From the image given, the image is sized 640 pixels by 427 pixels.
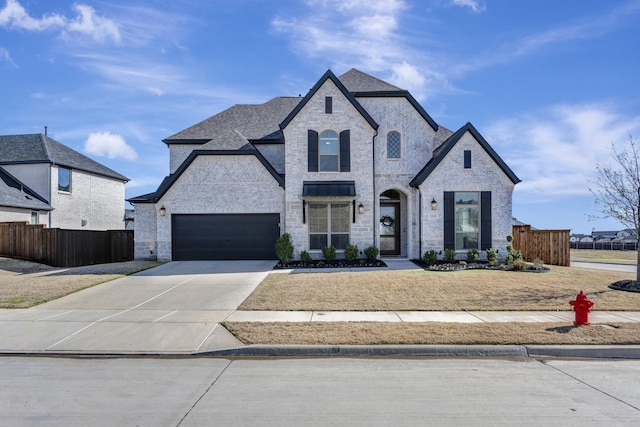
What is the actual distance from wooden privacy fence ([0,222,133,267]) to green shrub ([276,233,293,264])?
30.7ft

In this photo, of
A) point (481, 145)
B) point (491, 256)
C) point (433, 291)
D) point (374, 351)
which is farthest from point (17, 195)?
point (374, 351)

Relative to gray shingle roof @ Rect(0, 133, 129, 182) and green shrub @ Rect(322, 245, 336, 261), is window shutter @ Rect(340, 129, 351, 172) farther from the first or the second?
gray shingle roof @ Rect(0, 133, 129, 182)

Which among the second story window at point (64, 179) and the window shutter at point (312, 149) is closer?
the window shutter at point (312, 149)

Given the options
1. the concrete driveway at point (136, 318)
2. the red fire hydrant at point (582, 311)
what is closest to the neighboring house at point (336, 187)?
the concrete driveway at point (136, 318)

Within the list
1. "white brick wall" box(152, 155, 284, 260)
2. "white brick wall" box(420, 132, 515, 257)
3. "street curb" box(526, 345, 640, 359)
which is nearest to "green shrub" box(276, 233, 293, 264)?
"white brick wall" box(152, 155, 284, 260)

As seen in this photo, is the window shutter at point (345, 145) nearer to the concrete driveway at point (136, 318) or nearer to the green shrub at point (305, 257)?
the green shrub at point (305, 257)

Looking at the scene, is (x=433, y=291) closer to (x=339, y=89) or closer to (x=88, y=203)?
(x=339, y=89)

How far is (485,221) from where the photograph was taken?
1869 centimetres

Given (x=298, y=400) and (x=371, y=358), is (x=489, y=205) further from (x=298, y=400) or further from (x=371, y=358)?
(x=298, y=400)

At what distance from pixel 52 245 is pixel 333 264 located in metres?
12.0

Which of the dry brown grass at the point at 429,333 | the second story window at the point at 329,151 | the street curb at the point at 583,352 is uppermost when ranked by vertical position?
the second story window at the point at 329,151

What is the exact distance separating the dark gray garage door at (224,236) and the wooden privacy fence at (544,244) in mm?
11501

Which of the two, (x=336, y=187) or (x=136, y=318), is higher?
(x=336, y=187)

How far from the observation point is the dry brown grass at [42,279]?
11692 mm
